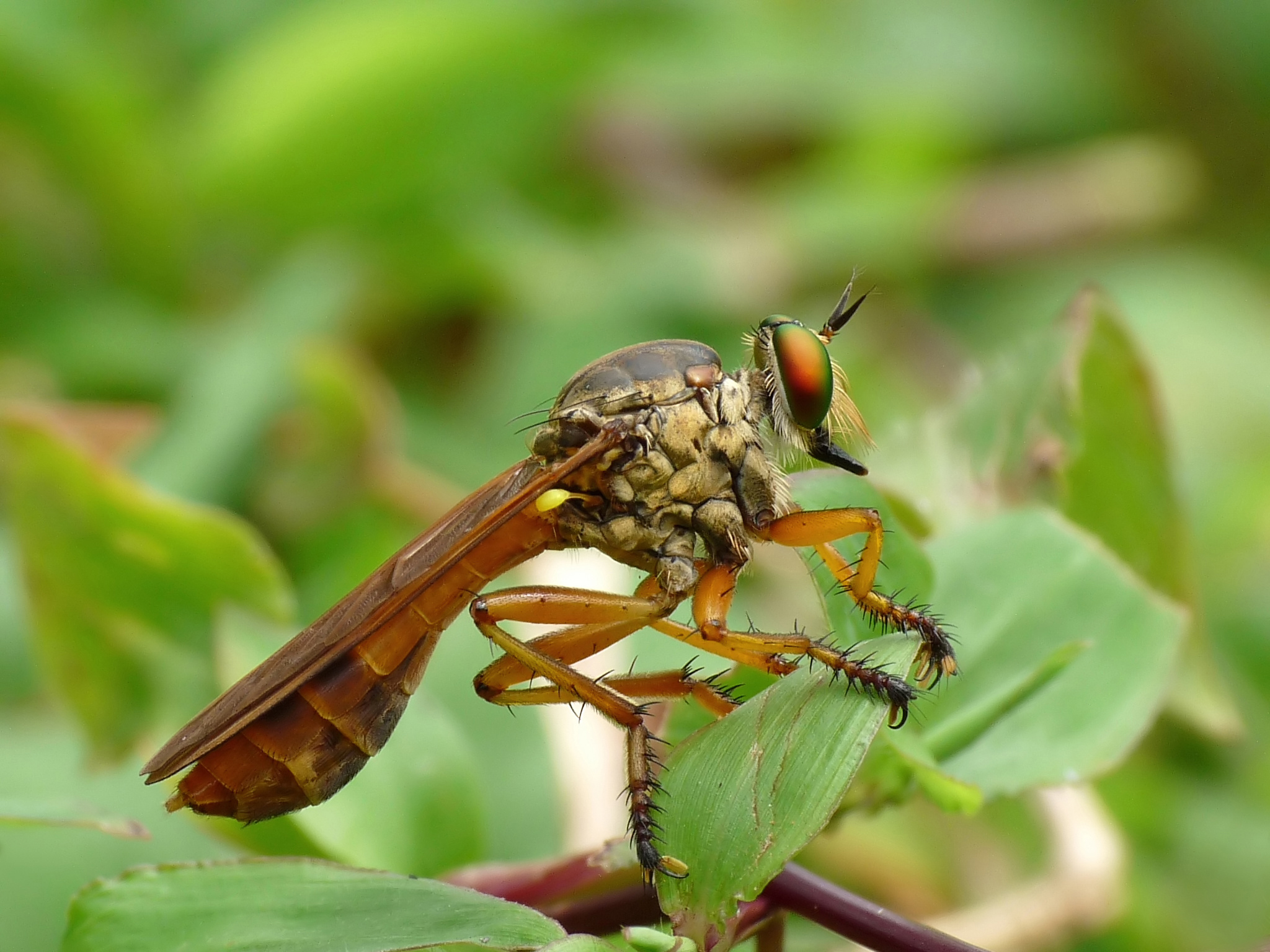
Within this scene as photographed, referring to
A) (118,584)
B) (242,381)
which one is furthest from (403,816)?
(242,381)

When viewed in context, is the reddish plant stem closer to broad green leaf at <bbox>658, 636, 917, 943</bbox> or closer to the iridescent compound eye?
broad green leaf at <bbox>658, 636, 917, 943</bbox>

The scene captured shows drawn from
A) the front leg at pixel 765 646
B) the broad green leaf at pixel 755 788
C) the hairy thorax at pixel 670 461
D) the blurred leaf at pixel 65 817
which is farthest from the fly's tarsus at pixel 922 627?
the blurred leaf at pixel 65 817

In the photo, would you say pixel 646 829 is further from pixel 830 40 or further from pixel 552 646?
pixel 830 40

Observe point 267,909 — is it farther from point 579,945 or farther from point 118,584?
point 118,584

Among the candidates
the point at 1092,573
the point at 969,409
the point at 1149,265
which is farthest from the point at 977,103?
the point at 1092,573

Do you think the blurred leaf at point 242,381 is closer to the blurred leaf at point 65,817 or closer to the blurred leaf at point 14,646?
the blurred leaf at point 14,646

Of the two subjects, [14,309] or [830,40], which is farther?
[830,40]

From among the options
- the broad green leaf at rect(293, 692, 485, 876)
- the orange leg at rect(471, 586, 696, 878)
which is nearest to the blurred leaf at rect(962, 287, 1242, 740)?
the orange leg at rect(471, 586, 696, 878)
